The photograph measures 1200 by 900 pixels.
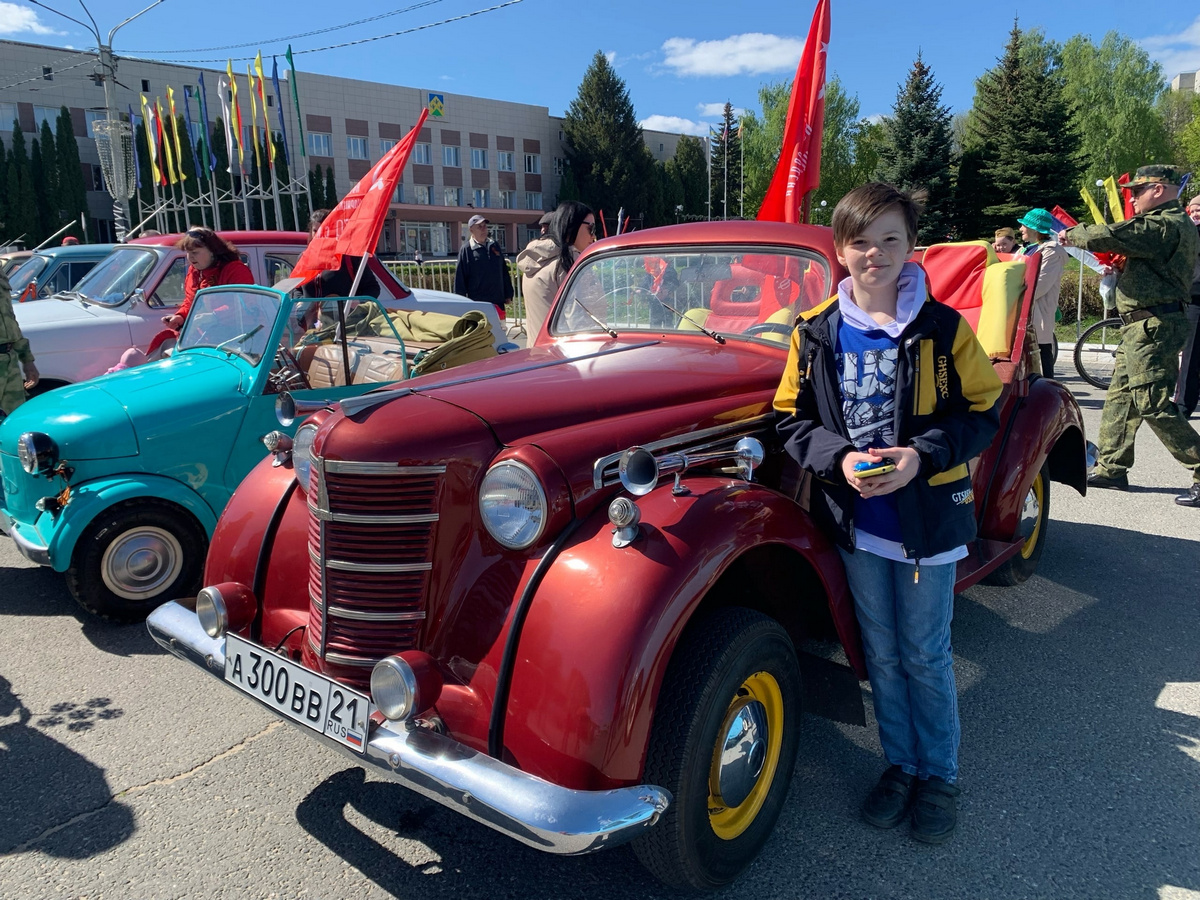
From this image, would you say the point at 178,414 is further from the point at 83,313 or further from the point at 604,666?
the point at 83,313

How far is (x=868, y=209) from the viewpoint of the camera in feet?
7.18

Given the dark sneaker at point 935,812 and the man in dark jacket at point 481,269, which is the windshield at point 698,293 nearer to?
the dark sneaker at point 935,812

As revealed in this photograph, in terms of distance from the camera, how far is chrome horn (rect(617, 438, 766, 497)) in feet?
6.87

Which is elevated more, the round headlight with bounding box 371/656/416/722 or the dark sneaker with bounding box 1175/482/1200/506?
the round headlight with bounding box 371/656/416/722

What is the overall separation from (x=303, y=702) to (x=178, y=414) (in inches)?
100.0

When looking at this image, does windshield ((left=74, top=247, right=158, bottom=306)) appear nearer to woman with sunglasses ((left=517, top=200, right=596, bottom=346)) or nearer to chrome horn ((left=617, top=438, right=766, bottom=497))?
woman with sunglasses ((left=517, top=200, right=596, bottom=346))

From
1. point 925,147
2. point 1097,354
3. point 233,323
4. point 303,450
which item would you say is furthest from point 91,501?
point 925,147

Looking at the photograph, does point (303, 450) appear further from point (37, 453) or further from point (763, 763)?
point (37, 453)

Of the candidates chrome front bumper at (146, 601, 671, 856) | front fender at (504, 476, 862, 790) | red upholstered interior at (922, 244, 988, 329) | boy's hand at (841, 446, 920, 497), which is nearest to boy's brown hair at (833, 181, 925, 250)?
boy's hand at (841, 446, 920, 497)

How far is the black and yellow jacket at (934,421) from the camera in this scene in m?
2.18

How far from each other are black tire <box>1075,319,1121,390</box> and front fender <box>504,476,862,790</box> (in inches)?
395

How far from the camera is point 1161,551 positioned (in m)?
4.73

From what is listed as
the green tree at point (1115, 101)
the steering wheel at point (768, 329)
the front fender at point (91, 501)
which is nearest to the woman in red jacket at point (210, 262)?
the front fender at point (91, 501)

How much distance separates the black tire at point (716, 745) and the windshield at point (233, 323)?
332 centimetres
